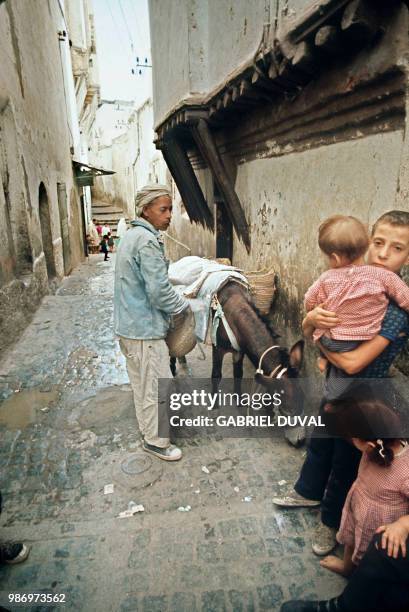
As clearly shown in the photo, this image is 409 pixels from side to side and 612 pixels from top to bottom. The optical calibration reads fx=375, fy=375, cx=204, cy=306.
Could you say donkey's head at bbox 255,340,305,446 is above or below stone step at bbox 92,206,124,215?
below

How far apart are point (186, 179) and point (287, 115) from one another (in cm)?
388

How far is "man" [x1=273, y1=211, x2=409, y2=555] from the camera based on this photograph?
71.8 inches

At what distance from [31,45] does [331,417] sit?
33.1 ft

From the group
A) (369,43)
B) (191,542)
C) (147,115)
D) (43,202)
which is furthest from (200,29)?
(147,115)

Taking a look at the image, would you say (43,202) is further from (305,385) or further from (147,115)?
(147,115)

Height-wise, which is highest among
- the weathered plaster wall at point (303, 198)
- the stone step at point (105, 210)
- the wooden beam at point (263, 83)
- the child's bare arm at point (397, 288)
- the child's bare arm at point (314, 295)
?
the wooden beam at point (263, 83)

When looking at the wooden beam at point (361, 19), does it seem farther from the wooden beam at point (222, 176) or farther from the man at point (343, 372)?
the wooden beam at point (222, 176)

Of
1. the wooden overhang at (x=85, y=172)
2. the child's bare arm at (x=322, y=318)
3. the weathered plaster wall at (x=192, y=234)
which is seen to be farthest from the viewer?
the wooden overhang at (x=85, y=172)

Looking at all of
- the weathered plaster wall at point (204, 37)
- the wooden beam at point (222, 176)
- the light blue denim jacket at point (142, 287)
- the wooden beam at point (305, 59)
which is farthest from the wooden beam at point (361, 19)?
the wooden beam at point (222, 176)

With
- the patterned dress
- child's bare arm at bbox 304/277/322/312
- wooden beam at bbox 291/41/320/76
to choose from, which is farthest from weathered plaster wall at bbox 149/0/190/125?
the patterned dress

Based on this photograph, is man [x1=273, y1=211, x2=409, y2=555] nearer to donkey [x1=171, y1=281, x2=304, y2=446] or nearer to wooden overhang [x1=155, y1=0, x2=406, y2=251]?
donkey [x1=171, y1=281, x2=304, y2=446]

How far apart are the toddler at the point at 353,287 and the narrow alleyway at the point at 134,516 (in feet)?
4.66

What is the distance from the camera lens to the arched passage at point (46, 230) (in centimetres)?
924

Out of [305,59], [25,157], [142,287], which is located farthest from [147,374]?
[25,157]
